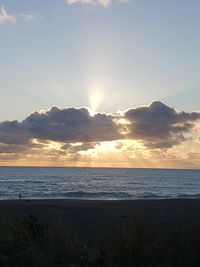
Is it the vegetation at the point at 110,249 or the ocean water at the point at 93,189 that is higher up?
the ocean water at the point at 93,189

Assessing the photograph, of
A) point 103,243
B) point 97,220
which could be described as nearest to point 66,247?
point 103,243

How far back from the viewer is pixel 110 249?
7.85 m

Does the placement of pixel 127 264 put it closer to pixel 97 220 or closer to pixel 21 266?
pixel 21 266

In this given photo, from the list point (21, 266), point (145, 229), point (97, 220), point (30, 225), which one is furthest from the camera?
point (97, 220)

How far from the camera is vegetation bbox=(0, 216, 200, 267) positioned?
755 cm

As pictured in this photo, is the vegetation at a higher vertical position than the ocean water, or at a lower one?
lower

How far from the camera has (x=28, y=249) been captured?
757cm

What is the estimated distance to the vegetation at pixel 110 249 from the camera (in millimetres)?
7555

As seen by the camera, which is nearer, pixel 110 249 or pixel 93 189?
pixel 110 249

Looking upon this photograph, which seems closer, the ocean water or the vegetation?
the vegetation

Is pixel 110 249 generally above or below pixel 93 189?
below

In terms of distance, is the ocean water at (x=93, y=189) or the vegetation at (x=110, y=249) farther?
the ocean water at (x=93, y=189)

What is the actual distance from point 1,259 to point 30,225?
2.18m

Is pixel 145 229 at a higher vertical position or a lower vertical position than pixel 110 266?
higher
